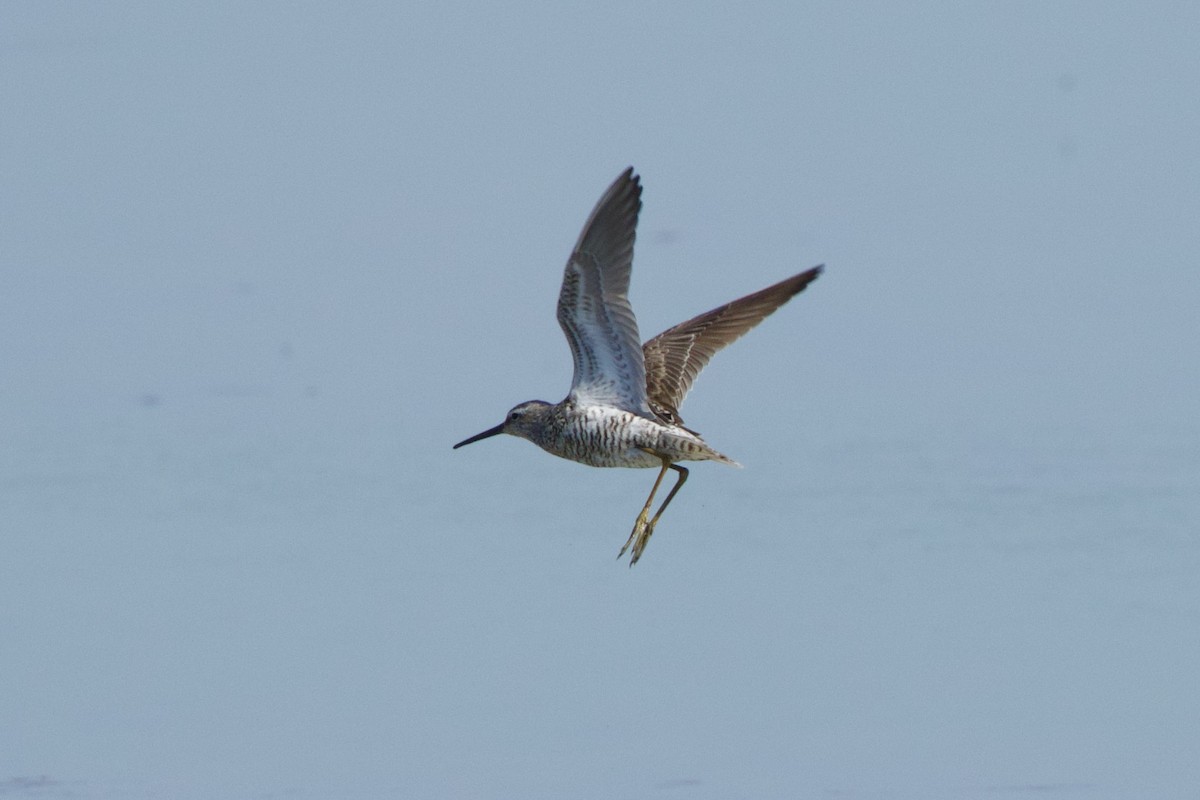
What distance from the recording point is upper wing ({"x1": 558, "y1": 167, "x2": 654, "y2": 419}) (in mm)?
7309

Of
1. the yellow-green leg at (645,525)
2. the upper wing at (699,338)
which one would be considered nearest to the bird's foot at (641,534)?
the yellow-green leg at (645,525)

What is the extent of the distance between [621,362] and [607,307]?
13.5 inches

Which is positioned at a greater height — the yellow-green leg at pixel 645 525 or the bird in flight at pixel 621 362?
the bird in flight at pixel 621 362

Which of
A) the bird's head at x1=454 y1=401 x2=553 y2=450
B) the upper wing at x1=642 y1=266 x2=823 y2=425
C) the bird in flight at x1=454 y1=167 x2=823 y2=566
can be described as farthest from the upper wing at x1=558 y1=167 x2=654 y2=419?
the upper wing at x1=642 y1=266 x2=823 y2=425

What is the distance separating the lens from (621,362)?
775 cm

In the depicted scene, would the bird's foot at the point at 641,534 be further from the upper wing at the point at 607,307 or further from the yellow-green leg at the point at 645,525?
the upper wing at the point at 607,307

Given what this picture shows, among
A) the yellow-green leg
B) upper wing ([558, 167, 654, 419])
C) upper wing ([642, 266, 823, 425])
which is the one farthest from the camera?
upper wing ([642, 266, 823, 425])

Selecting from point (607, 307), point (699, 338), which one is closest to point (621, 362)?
point (607, 307)

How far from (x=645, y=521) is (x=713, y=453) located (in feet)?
2.54

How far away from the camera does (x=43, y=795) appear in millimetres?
7230

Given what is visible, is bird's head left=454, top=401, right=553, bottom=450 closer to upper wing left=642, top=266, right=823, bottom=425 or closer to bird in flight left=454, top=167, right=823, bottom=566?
bird in flight left=454, top=167, right=823, bottom=566

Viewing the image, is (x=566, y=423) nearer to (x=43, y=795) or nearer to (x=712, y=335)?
(x=712, y=335)

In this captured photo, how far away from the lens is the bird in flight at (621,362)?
7.37 m

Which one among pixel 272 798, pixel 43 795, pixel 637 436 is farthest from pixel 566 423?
pixel 43 795
